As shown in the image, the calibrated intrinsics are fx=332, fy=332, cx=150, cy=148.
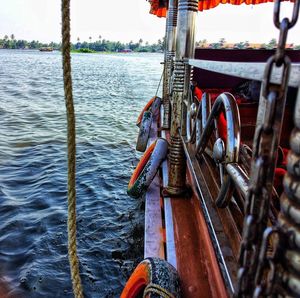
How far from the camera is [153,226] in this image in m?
3.46

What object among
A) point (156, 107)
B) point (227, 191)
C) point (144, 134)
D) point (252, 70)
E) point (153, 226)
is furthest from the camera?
point (156, 107)

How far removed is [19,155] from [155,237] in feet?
23.6

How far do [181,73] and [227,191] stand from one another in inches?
67.4

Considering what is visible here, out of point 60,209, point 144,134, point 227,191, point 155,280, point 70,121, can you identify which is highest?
point 70,121

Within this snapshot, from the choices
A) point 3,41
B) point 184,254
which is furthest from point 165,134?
point 3,41

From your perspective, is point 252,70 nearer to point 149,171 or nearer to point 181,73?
point 181,73

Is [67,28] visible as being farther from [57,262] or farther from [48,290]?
[57,262]

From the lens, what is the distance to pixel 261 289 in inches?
32.5

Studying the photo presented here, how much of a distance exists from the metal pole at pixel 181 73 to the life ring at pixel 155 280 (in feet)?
4.27

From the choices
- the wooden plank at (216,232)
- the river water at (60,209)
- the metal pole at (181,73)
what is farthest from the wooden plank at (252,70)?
the river water at (60,209)

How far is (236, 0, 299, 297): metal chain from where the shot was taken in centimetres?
77

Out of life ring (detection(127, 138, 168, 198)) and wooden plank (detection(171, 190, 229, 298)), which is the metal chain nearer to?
wooden plank (detection(171, 190, 229, 298))

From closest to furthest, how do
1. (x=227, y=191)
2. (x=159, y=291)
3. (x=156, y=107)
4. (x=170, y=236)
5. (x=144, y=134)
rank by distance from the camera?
(x=227, y=191) → (x=159, y=291) → (x=170, y=236) → (x=144, y=134) → (x=156, y=107)

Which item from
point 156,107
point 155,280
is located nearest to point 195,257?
point 155,280
